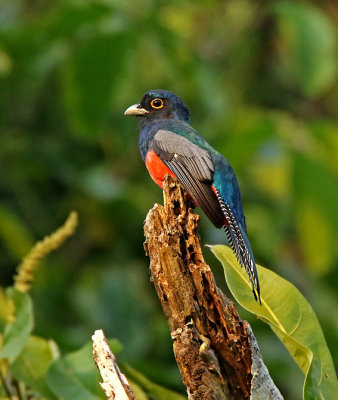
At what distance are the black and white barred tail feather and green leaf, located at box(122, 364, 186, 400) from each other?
60cm

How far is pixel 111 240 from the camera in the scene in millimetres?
7574

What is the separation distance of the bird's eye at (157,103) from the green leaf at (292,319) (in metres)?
2.07

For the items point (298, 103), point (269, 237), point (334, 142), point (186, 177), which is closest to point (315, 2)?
point (298, 103)

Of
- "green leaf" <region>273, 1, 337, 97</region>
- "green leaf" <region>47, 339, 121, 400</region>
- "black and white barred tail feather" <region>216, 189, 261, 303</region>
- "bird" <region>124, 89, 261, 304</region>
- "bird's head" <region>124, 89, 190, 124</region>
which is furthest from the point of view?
"green leaf" <region>273, 1, 337, 97</region>

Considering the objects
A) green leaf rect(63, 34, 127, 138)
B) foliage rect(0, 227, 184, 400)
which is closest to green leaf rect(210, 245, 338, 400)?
foliage rect(0, 227, 184, 400)

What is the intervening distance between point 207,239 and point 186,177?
338 cm

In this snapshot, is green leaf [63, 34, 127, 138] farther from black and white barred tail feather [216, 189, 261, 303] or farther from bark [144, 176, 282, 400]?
bark [144, 176, 282, 400]

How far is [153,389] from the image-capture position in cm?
354

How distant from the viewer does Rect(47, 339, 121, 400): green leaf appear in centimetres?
343

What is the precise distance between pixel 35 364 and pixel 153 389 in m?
0.50

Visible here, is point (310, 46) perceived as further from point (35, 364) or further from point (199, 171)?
point (35, 364)

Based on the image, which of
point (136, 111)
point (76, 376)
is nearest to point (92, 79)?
point (136, 111)

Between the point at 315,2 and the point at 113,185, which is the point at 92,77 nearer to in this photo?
the point at 113,185

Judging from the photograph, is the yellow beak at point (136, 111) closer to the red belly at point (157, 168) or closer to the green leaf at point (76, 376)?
the red belly at point (157, 168)
